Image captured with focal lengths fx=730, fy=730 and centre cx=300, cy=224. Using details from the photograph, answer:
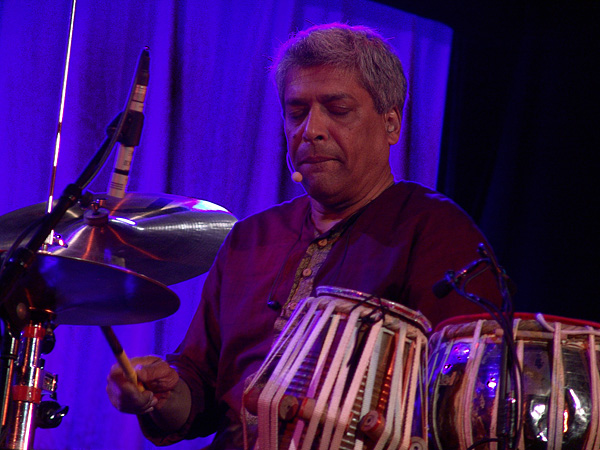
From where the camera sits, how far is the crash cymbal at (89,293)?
5.16 ft

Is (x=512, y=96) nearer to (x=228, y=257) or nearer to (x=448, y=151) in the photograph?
(x=448, y=151)

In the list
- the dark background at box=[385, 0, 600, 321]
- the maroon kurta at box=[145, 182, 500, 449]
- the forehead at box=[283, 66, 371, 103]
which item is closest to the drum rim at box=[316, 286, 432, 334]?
the maroon kurta at box=[145, 182, 500, 449]

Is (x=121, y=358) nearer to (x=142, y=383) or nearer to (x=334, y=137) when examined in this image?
(x=142, y=383)

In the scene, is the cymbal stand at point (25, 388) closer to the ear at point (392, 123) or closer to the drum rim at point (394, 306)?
the drum rim at point (394, 306)

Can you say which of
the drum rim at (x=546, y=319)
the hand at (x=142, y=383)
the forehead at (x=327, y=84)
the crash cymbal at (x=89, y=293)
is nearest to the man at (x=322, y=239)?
the forehead at (x=327, y=84)

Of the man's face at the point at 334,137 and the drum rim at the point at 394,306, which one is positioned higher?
the man's face at the point at 334,137

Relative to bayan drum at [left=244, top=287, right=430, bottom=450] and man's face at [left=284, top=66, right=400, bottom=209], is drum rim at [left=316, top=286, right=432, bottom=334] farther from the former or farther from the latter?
man's face at [left=284, top=66, right=400, bottom=209]

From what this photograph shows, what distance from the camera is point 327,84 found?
215 cm

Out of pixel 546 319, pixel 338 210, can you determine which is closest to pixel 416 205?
pixel 338 210

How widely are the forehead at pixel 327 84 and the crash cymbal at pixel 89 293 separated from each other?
2.53 ft

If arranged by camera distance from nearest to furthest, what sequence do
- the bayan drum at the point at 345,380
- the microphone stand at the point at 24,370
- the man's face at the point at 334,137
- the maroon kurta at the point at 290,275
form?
the bayan drum at the point at 345,380
the microphone stand at the point at 24,370
the maroon kurta at the point at 290,275
the man's face at the point at 334,137

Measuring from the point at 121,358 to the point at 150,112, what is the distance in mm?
1919

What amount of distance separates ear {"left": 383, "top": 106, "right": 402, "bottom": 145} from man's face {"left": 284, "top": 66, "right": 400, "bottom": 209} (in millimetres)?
60

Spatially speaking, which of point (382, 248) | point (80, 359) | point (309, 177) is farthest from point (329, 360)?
point (80, 359)
